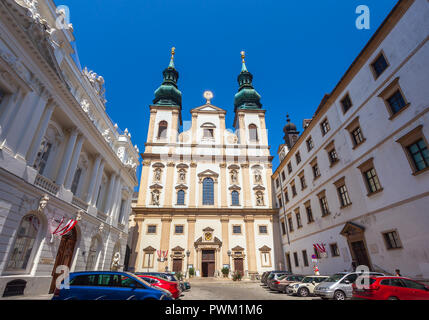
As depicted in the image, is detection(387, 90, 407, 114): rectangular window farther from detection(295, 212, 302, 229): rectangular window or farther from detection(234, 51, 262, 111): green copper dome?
detection(234, 51, 262, 111): green copper dome

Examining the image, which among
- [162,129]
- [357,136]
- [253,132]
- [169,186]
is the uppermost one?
[162,129]

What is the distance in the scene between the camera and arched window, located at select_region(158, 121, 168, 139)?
126 feet

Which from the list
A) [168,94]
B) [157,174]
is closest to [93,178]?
[157,174]

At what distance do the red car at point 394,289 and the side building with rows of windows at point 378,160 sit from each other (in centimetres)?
312

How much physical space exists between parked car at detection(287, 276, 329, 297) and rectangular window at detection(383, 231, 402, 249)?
406 cm

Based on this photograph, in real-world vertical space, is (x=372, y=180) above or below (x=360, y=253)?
above

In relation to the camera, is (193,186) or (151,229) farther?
(193,186)

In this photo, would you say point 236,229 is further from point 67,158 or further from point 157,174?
point 67,158

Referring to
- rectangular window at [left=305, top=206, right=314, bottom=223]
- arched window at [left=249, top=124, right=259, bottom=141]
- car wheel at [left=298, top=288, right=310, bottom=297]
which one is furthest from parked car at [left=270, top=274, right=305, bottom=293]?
arched window at [left=249, top=124, right=259, bottom=141]

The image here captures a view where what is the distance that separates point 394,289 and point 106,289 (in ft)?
34.1

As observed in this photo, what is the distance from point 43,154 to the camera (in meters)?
14.3

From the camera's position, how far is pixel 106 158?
20672mm
